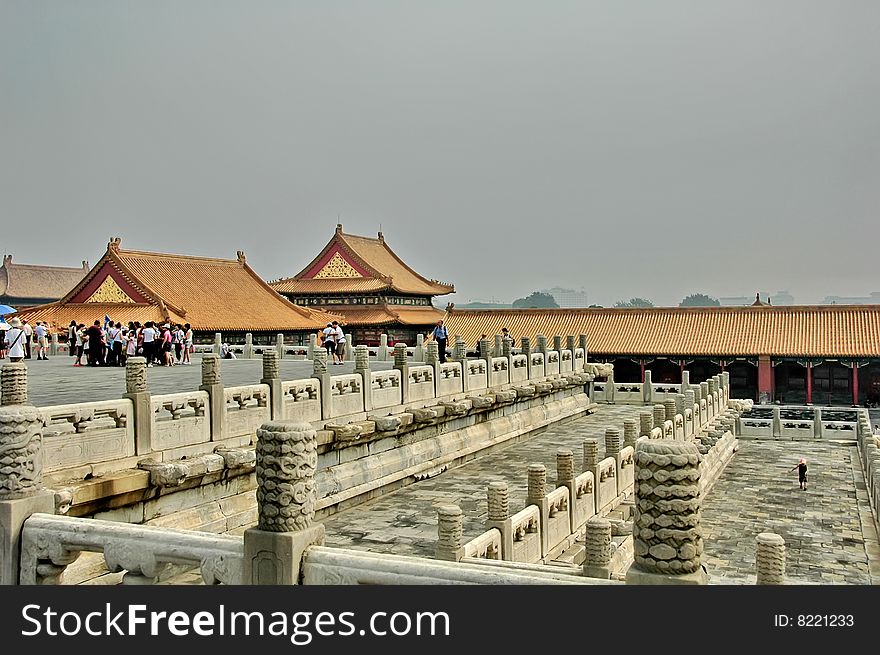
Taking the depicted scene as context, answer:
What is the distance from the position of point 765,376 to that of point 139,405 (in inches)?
1291

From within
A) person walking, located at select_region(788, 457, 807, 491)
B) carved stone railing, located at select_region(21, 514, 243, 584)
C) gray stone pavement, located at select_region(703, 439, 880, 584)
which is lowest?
gray stone pavement, located at select_region(703, 439, 880, 584)

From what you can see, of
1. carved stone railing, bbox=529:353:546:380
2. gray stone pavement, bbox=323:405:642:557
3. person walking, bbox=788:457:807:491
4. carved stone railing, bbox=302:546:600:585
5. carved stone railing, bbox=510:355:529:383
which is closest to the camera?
carved stone railing, bbox=302:546:600:585

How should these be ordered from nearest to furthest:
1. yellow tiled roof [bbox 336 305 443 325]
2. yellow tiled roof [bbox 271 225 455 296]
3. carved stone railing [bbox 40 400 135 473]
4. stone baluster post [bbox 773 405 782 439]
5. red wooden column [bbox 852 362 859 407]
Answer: carved stone railing [bbox 40 400 135 473] < stone baluster post [bbox 773 405 782 439] < red wooden column [bbox 852 362 859 407] < yellow tiled roof [bbox 336 305 443 325] < yellow tiled roof [bbox 271 225 455 296]

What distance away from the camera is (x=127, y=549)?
17.9 ft

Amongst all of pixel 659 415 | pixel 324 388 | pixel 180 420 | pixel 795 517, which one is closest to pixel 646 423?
pixel 659 415

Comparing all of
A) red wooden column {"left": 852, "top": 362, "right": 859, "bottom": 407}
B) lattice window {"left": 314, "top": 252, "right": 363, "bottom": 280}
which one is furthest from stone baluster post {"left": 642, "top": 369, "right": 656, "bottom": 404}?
lattice window {"left": 314, "top": 252, "right": 363, "bottom": 280}

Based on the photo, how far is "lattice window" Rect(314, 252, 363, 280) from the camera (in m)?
51.6

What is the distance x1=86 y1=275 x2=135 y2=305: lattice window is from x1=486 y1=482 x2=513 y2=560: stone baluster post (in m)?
28.6

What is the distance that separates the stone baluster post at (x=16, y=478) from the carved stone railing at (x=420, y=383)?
33.0 feet

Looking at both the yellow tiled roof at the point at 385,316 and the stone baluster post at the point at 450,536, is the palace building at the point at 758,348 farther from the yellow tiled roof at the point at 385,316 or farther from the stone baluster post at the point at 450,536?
the stone baluster post at the point at 450,536

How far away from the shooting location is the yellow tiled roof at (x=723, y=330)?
120 ft

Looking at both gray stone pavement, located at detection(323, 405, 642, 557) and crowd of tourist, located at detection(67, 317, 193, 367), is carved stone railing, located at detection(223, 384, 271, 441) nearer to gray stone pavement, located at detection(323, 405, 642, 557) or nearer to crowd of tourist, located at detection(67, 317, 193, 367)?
gray stone pavement, located at detection(323, 405, 642, 557)

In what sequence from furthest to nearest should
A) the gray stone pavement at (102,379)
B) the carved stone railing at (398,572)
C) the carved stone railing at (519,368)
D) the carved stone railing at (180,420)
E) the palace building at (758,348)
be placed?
the palace building at (758,348) < the carved stone railing at (519,368) < the gray stone pavement at (102,379) < the carved stone railing at (180,420) < the carved stone railing at (398,572)

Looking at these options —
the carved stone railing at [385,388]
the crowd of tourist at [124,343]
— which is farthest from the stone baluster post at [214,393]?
the crowd of tourist at [124,343]
